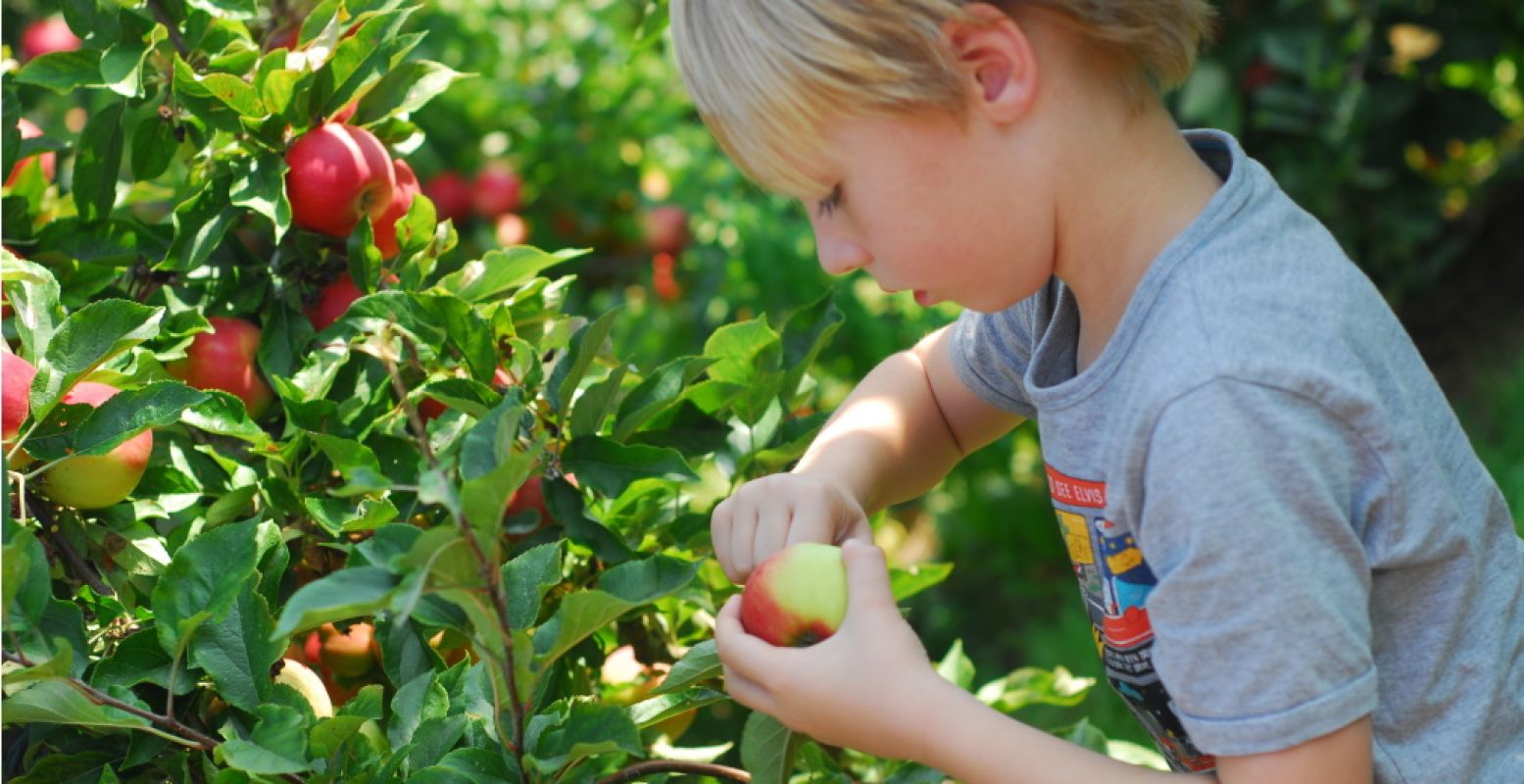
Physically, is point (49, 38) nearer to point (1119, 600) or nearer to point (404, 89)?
point (404, 89)

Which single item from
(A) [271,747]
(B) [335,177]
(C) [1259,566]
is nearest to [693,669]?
(A) [271,747]

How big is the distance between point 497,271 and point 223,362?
0.71 feet

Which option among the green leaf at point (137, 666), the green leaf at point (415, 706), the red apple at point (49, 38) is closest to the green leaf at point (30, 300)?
the green leaf at point (137, 666)

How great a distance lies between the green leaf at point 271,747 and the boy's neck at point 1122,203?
54cm

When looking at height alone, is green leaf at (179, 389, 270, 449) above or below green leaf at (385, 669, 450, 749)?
above

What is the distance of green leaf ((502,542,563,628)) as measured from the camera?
93cm

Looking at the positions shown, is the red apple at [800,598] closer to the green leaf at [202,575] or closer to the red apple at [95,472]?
the green leaf at [202,575]

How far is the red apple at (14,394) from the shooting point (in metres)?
0.95

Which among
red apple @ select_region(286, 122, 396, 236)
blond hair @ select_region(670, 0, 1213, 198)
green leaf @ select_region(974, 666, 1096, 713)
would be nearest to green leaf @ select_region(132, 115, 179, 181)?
red apple @ select_region(286, 122, 396, 236)

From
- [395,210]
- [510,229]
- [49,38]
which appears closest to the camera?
[395,210]

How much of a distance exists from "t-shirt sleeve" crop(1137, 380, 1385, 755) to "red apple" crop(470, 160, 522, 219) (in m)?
2.07

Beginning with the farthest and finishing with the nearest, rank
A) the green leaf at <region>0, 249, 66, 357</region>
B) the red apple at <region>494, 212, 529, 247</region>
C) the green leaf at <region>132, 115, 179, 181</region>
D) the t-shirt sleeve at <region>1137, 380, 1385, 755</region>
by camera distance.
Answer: the red apple at <region>494, 212, 529, 247</region> → the green leaf at <region>132, 115, 179, 181</region> → the green leaf at <region>0, 249, 66, 357</region> → the t-shirt sleeve at <region>1137, 380, 1385, 755</region>

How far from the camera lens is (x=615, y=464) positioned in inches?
42.7

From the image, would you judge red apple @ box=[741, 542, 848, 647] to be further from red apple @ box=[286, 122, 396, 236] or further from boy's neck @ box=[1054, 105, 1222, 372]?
red apple @ box=[286, 122, 396, 236]
